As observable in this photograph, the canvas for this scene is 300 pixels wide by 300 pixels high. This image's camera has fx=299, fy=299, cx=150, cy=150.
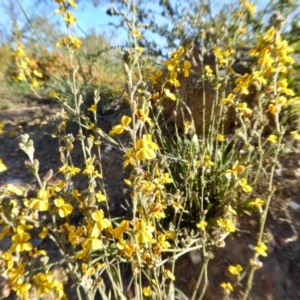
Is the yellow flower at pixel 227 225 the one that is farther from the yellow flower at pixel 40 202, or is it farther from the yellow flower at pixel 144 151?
the yellow flower at pixel 40 202

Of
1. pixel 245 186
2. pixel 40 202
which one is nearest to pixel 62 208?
pixel 40 202

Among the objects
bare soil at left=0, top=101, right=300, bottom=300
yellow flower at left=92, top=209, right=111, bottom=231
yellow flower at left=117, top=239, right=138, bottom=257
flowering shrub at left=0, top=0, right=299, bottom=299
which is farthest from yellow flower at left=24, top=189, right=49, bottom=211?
bare soil at left=0, top=101, right=300, bottom=300

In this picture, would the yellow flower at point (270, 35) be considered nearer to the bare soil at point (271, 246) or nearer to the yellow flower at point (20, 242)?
the bare soil at point (271, 246)

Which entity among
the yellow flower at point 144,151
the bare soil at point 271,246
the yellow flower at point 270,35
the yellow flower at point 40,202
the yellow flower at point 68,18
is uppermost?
the yellow flower at point 68,18

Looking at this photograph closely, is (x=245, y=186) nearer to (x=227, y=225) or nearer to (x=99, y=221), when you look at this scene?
(x=227, y=225)

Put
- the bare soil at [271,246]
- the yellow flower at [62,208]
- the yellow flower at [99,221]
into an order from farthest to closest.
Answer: the bare soil at [271,246], the yellow flower at [62,208], the yellow flower at [99,221]

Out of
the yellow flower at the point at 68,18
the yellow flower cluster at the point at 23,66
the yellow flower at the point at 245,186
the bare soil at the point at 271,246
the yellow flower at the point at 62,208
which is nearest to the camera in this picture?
the yellow flower at the point at 62,208

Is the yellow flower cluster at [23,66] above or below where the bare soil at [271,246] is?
above

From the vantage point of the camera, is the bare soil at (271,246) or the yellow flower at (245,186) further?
the bare soil at (271,246)

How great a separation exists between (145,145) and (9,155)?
321 cm

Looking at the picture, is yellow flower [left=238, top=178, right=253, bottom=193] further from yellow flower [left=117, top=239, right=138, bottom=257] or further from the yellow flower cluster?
the yellow flower cluster

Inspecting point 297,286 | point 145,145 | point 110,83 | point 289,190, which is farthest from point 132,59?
point 110,83

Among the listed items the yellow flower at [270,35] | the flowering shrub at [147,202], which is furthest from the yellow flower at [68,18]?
the yellow flower at [270,35]

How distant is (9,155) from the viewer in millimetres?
3635
